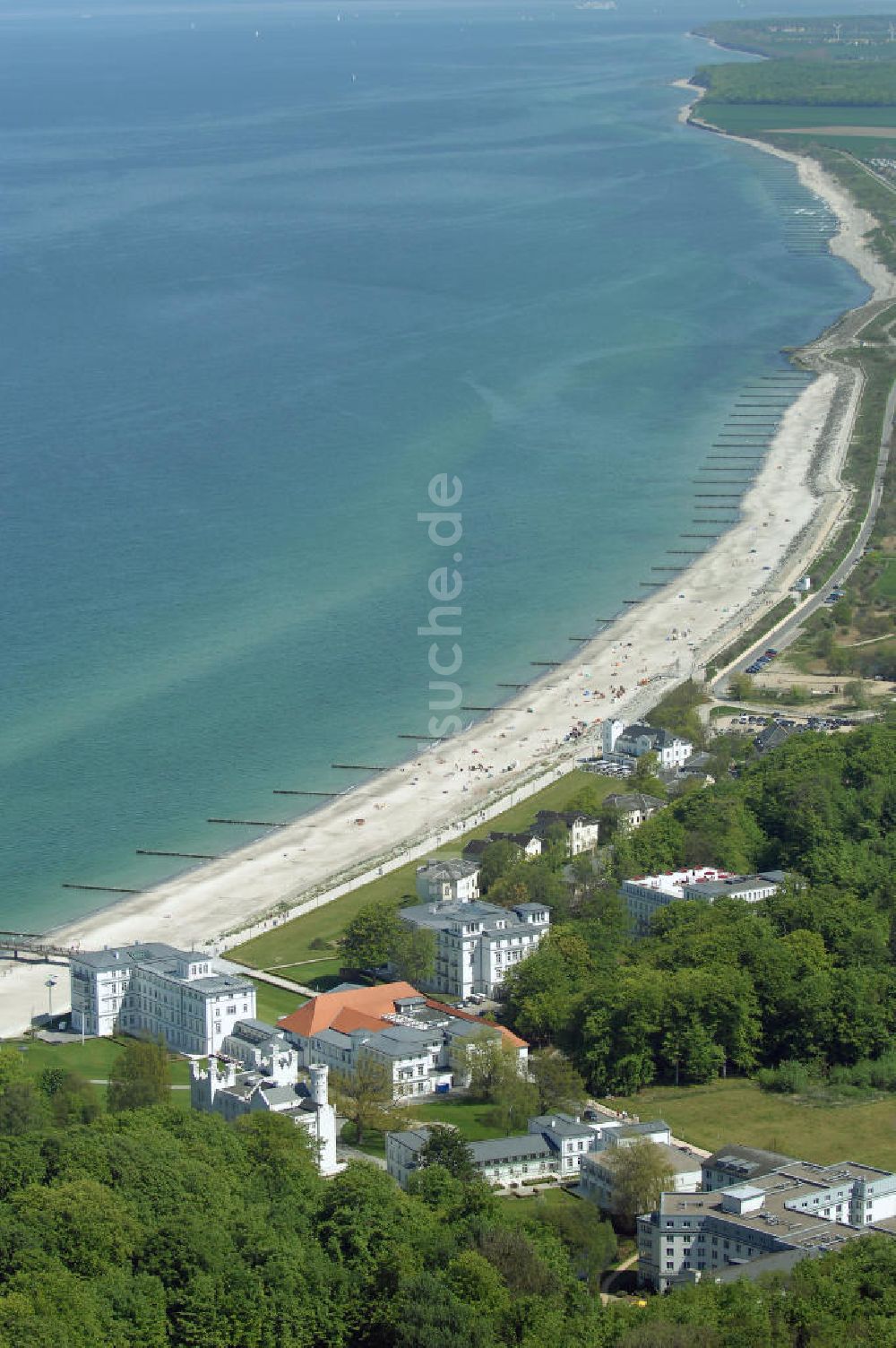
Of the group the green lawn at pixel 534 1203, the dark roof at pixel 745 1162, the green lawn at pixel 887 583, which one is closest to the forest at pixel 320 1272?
the green lawn at pixel 534 1203

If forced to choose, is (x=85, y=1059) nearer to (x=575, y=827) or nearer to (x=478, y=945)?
(x=478, y=945)

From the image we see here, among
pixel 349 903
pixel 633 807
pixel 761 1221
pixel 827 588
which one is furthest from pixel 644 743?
pixel 761 1221

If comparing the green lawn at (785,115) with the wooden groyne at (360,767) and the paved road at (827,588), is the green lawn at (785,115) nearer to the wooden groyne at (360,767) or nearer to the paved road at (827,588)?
the paved road at (827,588)

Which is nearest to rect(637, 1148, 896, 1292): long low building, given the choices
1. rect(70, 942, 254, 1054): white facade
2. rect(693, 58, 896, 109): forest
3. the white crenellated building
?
the white crenellated building

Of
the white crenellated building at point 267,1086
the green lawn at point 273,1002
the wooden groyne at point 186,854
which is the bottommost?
the white crenellated building at point 267,1086

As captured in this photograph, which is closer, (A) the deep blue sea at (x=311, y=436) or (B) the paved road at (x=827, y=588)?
(A) the deep blue sea at (x=311, y=436)

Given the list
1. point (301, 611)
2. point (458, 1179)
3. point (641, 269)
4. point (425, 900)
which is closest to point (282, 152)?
point (641, 269)
